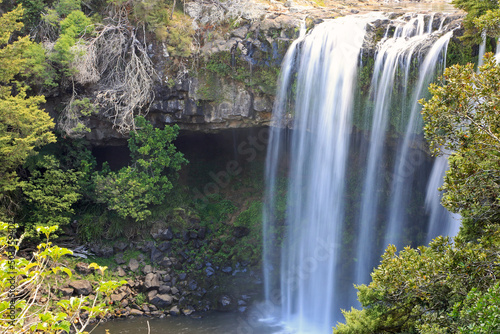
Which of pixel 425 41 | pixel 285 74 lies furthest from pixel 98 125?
pixel 425 41

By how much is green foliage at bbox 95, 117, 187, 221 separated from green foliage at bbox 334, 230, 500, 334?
1151 centimetres

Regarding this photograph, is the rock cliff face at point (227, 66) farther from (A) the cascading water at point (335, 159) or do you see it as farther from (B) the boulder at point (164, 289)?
(B) the boulder at point (164, 289)

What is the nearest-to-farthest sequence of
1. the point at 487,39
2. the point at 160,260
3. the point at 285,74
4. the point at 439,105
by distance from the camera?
the point at 439,105
the point at 487,39
the point at 285,74
the point at 160,260

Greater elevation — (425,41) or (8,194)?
(425,41)

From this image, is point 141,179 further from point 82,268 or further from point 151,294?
point 151,294

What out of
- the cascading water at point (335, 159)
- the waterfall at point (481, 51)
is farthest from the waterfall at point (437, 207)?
the waterfall at point (481, 51)

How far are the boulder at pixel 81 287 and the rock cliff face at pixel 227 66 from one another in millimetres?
6425

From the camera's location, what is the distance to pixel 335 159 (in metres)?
16.5

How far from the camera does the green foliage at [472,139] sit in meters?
6.38

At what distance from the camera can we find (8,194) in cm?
1636

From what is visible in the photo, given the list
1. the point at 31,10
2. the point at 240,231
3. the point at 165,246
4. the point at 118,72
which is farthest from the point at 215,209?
the point at 31,10

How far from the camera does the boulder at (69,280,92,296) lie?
52.4ft

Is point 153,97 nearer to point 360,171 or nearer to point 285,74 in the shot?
point 285,74

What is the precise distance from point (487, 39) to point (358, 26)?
4477mm
